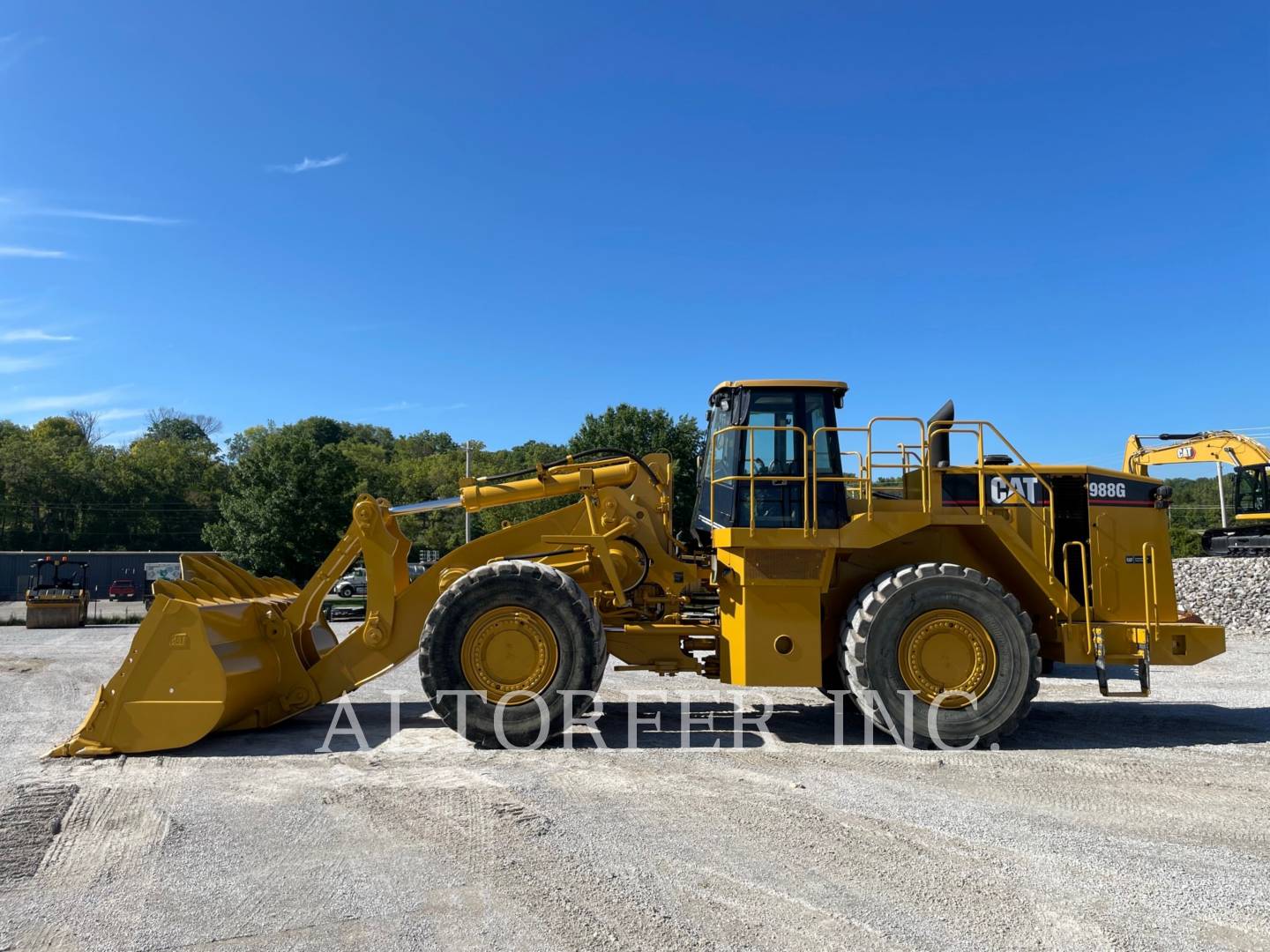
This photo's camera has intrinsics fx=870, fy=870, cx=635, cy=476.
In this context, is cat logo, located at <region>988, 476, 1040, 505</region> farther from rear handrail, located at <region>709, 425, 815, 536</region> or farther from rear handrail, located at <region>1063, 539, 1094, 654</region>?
rear handrail, located at <region>709, 425, 815, 536</region>

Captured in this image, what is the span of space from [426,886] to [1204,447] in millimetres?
27472

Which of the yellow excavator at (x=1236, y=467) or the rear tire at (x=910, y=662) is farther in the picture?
the yellow excavator at (x=1236, y=467)

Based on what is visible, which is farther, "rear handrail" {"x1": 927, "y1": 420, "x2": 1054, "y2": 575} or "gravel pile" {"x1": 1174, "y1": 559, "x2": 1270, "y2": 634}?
"gravel pile" {"x1": 1174, "y1": 559, "x2": 1270, "y2": 634}

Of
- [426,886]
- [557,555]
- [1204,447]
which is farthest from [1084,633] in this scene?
[1204,447]

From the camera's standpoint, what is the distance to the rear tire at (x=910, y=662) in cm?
763

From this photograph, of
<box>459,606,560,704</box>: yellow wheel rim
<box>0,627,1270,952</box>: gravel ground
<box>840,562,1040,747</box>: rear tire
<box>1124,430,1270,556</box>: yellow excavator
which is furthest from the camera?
<box>1124,430,1270,556</box>: yellow excavator

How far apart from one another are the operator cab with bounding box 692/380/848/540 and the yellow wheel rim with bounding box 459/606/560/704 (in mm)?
2047

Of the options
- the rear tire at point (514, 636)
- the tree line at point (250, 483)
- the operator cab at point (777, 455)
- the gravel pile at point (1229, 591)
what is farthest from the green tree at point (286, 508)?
the operator cab at point (777, 455)

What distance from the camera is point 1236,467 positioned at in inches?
1021

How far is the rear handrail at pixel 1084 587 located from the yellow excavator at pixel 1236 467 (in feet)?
45.0

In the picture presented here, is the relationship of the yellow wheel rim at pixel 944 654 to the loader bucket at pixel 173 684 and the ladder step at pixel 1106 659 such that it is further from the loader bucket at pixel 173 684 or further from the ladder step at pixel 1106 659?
the loader bucket at pixel 173 684

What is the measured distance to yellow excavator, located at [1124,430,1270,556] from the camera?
25125mm

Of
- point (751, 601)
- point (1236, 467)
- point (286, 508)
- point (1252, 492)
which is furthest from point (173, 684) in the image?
point (1252, 492)

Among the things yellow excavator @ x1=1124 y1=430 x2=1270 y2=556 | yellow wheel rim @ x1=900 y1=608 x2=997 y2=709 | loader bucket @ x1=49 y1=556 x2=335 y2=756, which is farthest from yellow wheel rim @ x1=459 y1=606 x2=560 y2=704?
yellow excavator @ x1=1124 y1=430 x2=1270 y2=556
